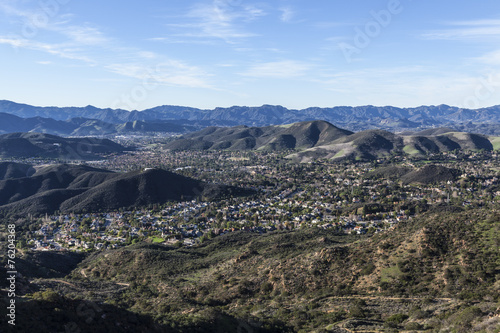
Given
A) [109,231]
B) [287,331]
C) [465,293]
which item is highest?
[465,293]

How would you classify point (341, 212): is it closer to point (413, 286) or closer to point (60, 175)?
point (413, 286)

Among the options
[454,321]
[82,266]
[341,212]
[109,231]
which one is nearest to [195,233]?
[109,231]

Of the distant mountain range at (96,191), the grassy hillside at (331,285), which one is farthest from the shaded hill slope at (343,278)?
the distant mountain range at (96,191)

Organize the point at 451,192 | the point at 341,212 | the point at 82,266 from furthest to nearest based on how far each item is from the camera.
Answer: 1. the point at 451,192
2. the point at 341,212
3. the point at 82,266

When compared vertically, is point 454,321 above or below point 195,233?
above

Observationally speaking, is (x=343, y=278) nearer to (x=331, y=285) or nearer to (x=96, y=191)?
(x=331, y=285)

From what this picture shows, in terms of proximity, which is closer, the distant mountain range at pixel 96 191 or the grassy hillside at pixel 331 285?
the grassy hillside at pixel 331 285

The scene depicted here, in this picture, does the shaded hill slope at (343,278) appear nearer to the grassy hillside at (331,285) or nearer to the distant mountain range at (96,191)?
the grassy hillside at (331,285)

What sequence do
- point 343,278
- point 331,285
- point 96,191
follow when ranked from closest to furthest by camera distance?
point 331,285
point 343,278
point 96,191

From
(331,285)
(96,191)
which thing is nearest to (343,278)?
(331,285)
